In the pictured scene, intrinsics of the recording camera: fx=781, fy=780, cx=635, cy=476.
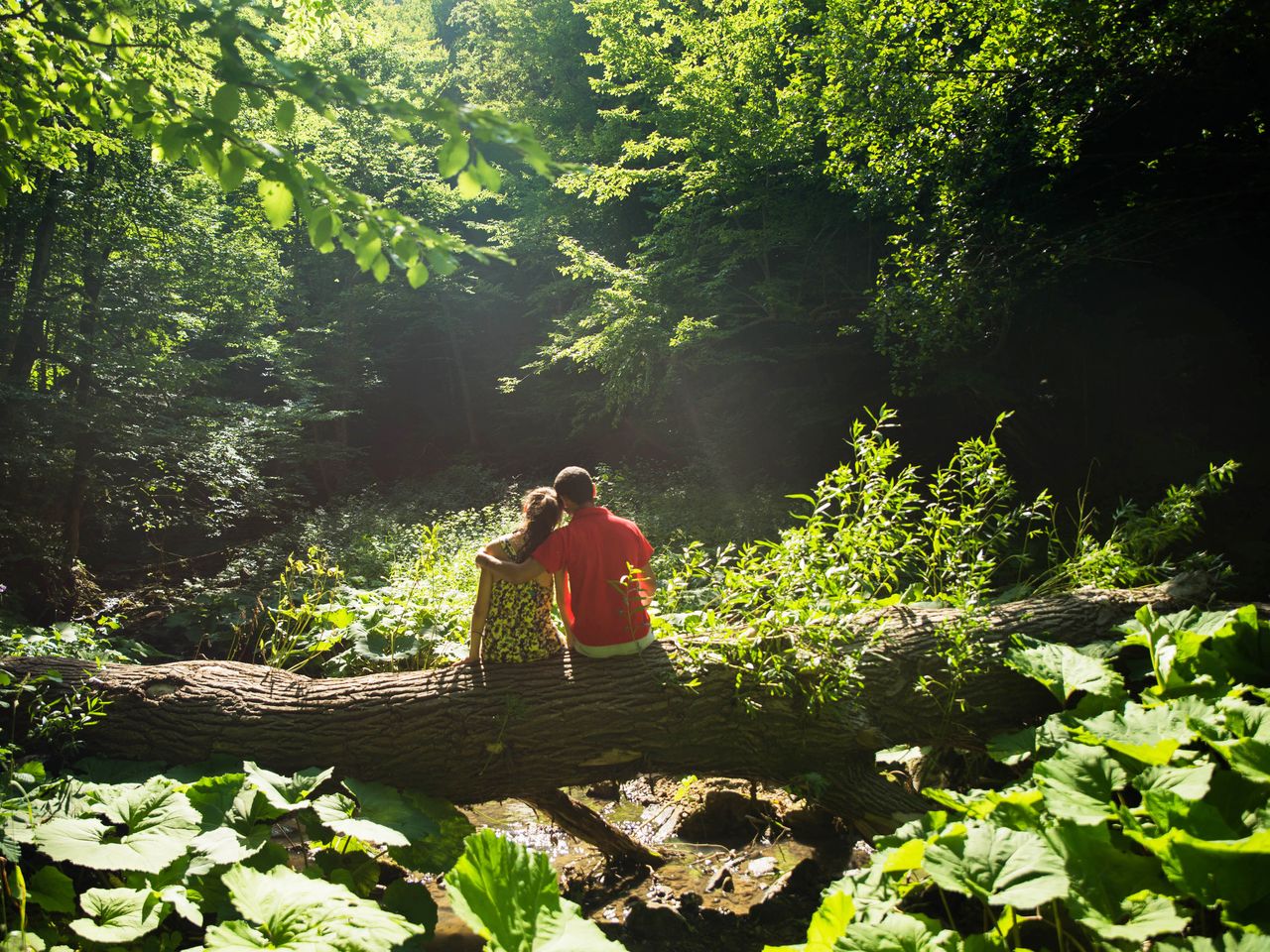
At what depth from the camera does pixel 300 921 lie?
206cm

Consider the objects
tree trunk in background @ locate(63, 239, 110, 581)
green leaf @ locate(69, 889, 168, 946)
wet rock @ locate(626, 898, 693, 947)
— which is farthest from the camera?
tree trunk in background @ locate(63, 239, 110, 581)

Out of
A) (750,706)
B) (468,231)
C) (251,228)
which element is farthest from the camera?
(468,231)

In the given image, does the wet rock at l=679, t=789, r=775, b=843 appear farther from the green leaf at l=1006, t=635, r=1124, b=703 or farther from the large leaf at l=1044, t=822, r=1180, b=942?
the large leaf at l=1044, t=822, r=1180, b=942

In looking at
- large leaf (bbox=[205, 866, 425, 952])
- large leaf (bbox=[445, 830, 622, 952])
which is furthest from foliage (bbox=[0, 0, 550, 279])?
large leaf (bbox=[205, 866, 425, 952])

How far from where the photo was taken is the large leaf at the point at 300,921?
6.50 feet

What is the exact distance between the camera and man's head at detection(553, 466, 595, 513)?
4.02 metres

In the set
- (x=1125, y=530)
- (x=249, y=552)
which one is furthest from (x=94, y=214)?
(x=1125, y=530)

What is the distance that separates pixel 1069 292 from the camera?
9539mm

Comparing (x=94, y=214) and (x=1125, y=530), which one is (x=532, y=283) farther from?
(x=1125, y=530)

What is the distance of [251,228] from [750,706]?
12.1 metres

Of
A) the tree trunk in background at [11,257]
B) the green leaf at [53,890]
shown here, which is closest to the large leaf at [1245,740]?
the green leaf at [53,890]

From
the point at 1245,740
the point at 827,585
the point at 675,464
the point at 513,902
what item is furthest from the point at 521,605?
the point at 675,464

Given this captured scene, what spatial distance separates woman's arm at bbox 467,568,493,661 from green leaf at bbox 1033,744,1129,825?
256cm

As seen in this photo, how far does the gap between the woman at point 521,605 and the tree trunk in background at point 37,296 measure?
323 inches
